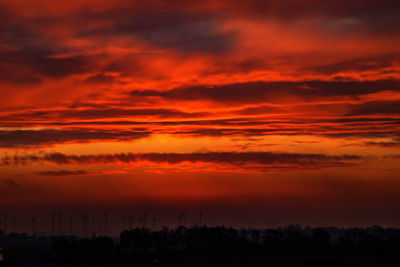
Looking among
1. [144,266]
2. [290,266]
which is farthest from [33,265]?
[290,266]

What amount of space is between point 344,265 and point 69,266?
89296 mm

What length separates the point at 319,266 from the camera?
484 feet

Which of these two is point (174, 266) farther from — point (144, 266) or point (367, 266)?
point (367, 266)

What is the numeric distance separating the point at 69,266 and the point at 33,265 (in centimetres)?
1672

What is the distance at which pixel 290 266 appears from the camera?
647ft

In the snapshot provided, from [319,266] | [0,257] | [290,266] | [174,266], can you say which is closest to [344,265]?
[319,266]

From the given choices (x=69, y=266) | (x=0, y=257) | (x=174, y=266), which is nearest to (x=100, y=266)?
(x=69, y=266)

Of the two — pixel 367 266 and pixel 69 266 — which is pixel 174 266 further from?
pixel 367 266

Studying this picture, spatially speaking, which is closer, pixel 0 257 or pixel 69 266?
pixel 0 257

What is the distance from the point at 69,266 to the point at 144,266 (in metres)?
24.1

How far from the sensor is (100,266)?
7830 inches

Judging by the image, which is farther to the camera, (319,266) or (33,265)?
(33,265)

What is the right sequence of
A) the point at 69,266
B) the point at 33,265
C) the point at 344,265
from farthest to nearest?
the point at 69,266 → the point at 33,265 → the point at 344,265

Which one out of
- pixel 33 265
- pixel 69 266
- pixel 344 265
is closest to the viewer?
pixel 344 265
